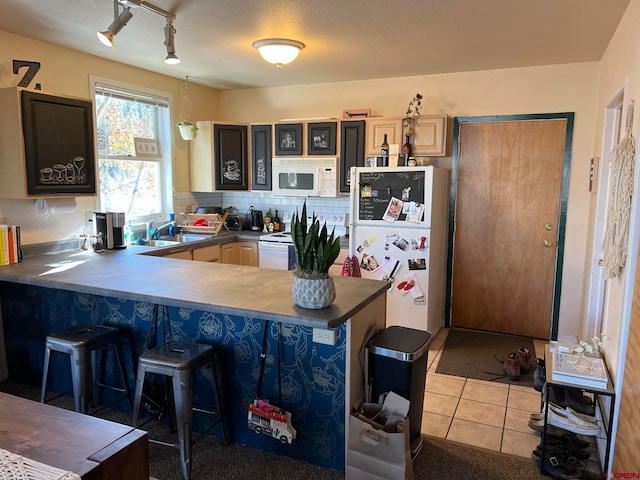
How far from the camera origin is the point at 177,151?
4.90 metres

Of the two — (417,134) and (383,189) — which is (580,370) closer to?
(383,189)

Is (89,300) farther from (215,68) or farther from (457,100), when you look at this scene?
(457,100)

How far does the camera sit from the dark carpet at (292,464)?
7.43 ft

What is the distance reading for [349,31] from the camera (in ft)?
10.4

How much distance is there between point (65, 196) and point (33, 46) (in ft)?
3.82

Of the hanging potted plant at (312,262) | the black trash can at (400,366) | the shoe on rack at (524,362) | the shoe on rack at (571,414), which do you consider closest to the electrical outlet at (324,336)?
the hanging potted plant at (312,262)

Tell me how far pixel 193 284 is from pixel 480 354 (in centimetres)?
264

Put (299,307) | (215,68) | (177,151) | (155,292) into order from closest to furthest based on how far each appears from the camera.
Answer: (299,307) → (155,292) → (215,68) → (177,151)

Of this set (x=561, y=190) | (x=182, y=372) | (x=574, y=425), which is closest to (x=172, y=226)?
(x=182, y=372)

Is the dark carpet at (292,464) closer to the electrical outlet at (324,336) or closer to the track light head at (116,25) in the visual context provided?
the electrical outlet at (324,336)

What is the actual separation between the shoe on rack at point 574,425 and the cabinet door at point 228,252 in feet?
10.8

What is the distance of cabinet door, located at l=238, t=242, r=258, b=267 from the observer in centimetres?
479

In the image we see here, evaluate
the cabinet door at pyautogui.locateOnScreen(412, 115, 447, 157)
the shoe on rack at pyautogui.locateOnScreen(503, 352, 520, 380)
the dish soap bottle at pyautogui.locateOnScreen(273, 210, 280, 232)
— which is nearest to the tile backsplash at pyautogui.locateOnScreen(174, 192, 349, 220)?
the dish soap bottle at pyautogui.locateOnScreen(273, 210, 280, 232)

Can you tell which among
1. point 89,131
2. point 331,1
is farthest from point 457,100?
point 89,131
